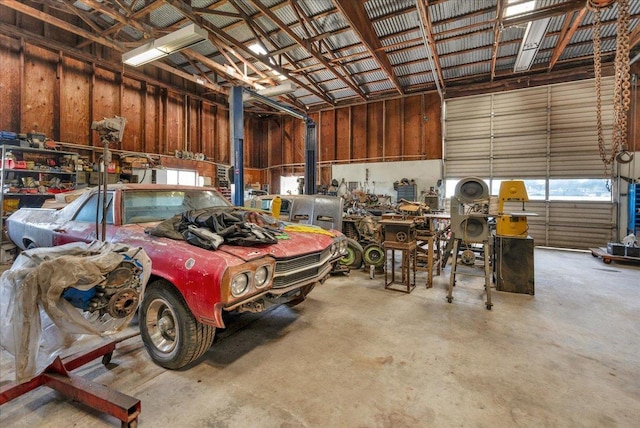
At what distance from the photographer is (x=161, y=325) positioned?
2.30 m

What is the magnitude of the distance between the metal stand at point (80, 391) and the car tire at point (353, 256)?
161 inches

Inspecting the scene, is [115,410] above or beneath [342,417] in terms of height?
above

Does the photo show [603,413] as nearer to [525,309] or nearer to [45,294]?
[525,309]

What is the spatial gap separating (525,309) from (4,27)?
11.2 meters

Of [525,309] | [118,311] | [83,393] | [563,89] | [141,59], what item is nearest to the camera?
[118,311]

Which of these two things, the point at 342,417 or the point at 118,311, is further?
the point at 342,417

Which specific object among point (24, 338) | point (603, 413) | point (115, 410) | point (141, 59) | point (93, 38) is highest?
point (93, 38)

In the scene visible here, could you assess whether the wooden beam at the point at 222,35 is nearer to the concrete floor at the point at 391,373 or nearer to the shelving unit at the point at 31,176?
the shelving unit at the point at 31,176

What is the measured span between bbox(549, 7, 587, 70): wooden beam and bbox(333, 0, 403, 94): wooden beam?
3851mm

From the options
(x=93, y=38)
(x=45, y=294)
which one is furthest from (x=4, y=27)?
(x=45, y=294)

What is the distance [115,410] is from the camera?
155cm

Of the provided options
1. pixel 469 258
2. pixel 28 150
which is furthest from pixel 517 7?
pixel 28 150

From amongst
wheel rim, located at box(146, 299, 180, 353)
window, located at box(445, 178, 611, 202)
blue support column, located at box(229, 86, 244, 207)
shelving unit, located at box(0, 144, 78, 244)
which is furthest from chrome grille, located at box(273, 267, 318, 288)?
shelving unit, located at box(0, 144, 78, 244)

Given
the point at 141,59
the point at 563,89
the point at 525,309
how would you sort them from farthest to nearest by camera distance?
1. the point at 563,89
2. the point at 141,59
3. the point at 525,309
